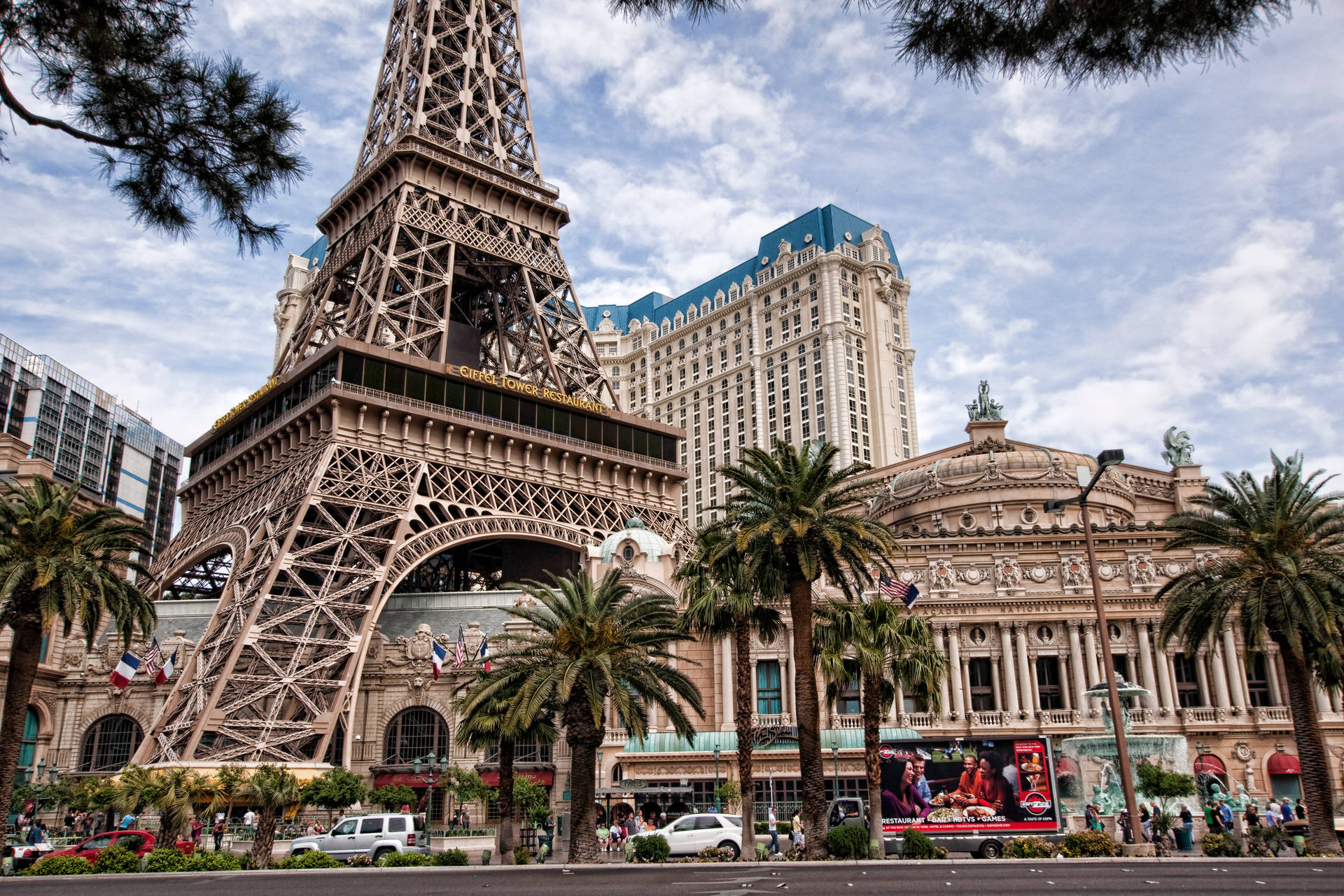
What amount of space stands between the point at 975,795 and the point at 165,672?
35.5 m

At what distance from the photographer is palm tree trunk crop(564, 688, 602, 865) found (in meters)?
31.6

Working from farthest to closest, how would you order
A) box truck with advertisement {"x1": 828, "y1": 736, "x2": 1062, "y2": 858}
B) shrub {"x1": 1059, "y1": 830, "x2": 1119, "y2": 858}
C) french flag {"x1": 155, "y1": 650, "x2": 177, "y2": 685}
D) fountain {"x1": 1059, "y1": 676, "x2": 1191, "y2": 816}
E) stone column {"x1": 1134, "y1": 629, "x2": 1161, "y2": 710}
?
stone column {"x1": 1134, "y1": 629, "x2": 1161, "y2": 710} < french flag {"x1": 155, "y1": 650, "x2": 177, "y2": 685} < fountain {"x1": 1059, "y1": 676, "x2": 1191, "y2": 816} < box truck with advertisement {"x1": 828, "y1": 736, "x2": 1062, "y2": 858} < shrub {"x1": 1059, "y1": 830, "x2": 1119, "y2": 858}

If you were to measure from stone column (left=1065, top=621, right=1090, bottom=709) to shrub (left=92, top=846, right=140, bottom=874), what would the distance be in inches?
1643

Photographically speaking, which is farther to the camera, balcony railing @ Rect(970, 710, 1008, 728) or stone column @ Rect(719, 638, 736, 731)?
stone column @ Rect(719, 638, 736, 731)

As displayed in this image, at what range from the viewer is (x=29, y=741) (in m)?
52.5

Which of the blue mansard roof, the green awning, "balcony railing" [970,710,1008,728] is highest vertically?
the blue mansard roof

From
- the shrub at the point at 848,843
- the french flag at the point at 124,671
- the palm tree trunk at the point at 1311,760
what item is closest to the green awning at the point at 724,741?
the shrub at the point at 848,843

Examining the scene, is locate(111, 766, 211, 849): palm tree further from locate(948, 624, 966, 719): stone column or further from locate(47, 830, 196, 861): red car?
locate(948, 624, 966, 719): stone column

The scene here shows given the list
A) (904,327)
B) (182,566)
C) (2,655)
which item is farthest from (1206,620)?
(904,327)

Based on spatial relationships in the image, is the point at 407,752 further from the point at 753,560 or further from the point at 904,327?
the point at 904,327

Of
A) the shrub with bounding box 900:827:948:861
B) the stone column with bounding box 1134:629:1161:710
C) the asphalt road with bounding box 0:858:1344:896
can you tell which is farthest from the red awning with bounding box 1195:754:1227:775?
the shrub with bounding box 900:827:948:861

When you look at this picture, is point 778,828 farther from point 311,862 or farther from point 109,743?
point 109,743

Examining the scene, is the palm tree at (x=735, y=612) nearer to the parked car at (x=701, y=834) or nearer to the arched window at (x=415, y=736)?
the parked car at (x=701, y=834)

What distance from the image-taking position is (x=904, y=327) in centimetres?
13162
